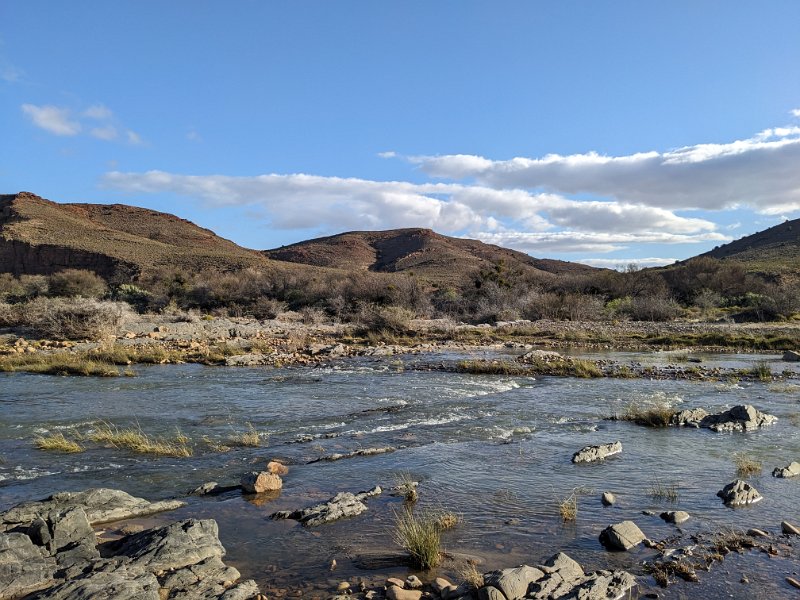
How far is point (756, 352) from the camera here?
2577 centimetres

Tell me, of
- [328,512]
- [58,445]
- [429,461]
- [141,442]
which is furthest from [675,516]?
[58,445]

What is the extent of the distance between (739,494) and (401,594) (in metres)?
4.76

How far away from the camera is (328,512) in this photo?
7.11 metres

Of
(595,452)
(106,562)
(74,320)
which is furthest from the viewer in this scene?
(74,320)

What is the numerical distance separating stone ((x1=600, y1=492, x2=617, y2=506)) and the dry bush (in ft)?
82.5

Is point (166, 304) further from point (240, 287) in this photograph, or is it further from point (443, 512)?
point (443, 512)

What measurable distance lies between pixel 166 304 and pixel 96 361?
22.0 metres

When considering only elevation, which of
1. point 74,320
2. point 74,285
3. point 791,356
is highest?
point 74,285

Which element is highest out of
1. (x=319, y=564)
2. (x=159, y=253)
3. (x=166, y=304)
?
(x=159, y=253)

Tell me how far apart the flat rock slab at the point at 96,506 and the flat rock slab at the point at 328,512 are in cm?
151

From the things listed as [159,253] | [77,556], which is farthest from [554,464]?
[159,253]

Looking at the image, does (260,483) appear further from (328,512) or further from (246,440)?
(246,440)

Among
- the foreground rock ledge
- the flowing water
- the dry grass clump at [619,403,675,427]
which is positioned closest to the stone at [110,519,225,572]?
the foreground rock ledge

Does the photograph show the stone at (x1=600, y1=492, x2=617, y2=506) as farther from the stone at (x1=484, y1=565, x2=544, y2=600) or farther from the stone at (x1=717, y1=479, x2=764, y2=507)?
the stone at (x1=484, y1=565, x2=544, y2=600)
